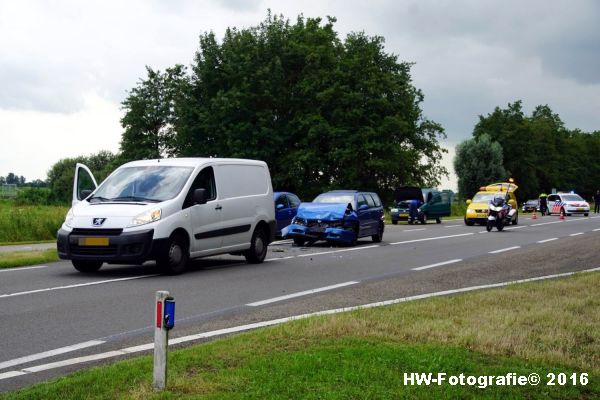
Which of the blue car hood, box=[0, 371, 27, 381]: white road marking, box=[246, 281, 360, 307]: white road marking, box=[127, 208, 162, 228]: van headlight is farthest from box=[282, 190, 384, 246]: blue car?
box=[0, 371, 27, 381]: white road marking

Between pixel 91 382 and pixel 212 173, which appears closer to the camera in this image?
pixel 91 382

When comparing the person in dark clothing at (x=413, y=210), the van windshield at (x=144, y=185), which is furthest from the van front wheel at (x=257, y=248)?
the person in dark clothing at (x=413, y=210)

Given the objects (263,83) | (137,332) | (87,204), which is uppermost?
(263,83)

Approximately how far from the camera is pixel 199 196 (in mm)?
13805

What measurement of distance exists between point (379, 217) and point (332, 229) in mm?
3044

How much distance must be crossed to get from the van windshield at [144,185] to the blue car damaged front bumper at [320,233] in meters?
6.90

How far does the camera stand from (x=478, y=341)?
6.69 m

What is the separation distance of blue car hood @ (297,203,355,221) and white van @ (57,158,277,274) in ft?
14.4

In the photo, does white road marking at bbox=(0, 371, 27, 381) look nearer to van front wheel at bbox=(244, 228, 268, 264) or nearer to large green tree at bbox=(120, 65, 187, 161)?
van front wheel at bbox=(244, 228, 268, 264)

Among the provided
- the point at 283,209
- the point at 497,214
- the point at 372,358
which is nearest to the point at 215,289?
the point at 372,358

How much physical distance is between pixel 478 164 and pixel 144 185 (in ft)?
288

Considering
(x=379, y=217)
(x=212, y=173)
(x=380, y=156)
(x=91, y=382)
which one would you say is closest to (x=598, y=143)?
(x=380, y=156)

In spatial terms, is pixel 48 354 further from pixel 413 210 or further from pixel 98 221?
pixel 413 210

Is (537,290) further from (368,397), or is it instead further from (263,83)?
(263,83)
